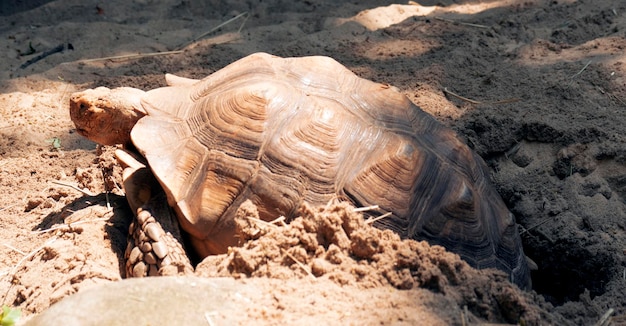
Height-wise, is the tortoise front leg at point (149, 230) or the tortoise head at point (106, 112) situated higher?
the tortoise head at point (106, 112)

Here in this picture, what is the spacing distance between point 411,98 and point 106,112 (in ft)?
6.30

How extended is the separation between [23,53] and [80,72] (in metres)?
0.67

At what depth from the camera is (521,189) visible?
12.7ft

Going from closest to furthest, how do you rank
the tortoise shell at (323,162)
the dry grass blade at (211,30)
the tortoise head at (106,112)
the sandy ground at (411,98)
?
the sandy ground at (411,98), the tortoise shell at (323,162), the tortoise head at (106,112), the dry grass blade at (211,30)

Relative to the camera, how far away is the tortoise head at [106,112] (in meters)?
3.58

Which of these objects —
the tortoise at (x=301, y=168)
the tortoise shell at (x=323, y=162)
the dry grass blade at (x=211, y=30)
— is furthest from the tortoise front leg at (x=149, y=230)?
the dry grass blade at (x=211, y=30)

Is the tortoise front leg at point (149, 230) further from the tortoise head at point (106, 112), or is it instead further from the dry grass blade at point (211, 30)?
the dry grass blade at point (211, 30)

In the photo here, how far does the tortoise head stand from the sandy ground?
23cm

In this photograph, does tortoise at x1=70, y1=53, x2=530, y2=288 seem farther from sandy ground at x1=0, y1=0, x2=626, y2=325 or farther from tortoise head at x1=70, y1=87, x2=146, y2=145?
sandy ground at x1=0, y1=0, x2=626, y2=325

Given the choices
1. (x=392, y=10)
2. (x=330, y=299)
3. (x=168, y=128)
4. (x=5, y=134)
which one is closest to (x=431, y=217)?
(x=330, y=299)

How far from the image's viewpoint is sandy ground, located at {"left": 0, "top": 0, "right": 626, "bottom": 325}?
104 inches

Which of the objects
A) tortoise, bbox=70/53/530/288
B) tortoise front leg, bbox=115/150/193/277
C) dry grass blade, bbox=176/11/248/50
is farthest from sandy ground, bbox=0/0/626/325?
tortoise, bbox=70/53/530/288

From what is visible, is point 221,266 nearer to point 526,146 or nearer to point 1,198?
point 1,198

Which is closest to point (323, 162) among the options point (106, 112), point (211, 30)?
point (106, 112)
